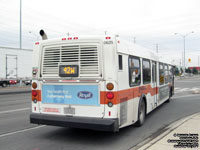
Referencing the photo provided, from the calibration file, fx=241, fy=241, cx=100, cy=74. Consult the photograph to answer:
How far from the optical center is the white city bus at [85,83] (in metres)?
5.92

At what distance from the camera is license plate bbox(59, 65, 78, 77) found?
20.6ft

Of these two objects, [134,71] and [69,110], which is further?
[134,71]

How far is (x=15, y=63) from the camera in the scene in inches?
1012

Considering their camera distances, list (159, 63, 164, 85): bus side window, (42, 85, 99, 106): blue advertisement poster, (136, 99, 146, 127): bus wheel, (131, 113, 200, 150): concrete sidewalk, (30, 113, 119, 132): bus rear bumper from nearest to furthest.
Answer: (131, 113, 200, 150): concrete sidewalk → (30, 113, 119, 132): bus rear bumper → (42, 85, 99, 106): blue advertisement poster → (136, 99, 146, 127): bus wheel → (159, 63, 164, 85): bus side window

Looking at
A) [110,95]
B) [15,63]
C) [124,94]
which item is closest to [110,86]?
[110,95]

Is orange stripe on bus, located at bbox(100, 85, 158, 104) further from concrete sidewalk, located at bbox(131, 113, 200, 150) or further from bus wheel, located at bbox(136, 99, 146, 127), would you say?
concrete sidewalk, located at bbox(131, 113, 200, 150)

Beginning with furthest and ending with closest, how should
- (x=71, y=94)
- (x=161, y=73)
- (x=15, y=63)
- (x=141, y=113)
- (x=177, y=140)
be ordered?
(x=15, y=63) < (x=161, y=73) < (x=141, y=113) < (x=71, y=94) < (x=177, y=140)

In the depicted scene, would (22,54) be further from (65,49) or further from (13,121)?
(65,49)

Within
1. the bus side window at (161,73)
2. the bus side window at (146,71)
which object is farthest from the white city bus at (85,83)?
the bus side window at (161,73)

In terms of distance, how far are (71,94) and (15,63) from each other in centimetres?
2116

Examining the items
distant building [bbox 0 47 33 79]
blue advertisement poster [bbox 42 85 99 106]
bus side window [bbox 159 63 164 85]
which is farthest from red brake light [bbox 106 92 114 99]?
distant building [bbox 0 47 33 79]

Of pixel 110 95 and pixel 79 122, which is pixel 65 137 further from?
pixel 110 95

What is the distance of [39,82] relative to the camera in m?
6.80

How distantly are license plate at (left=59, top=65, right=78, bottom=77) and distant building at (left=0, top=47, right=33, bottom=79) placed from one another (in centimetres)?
1974
